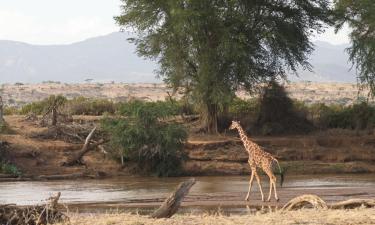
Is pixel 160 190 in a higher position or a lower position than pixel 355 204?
lower

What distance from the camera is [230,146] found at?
126 ft

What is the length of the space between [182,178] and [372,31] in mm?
16031

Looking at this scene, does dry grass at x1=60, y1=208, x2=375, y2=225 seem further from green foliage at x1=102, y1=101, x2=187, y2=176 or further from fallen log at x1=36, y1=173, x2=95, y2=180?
green foliage at x1=102, y1=101, x2=187, y2=176

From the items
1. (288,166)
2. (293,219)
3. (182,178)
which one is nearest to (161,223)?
(293,219)

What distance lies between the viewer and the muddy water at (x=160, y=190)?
2475cm

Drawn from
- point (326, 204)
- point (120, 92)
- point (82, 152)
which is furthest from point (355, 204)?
point (120, 92)

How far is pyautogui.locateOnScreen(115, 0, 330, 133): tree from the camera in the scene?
39.2 meters

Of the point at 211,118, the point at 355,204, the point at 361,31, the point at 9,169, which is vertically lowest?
the point at 9,169

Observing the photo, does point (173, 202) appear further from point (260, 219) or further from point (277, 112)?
point (277, 112)

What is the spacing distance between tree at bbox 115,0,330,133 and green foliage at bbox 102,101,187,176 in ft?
17.4

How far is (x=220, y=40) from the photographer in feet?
130

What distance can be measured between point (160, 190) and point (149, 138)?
5.62m

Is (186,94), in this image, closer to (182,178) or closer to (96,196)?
(182,178)

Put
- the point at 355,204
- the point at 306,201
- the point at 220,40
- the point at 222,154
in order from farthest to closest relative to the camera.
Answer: the point at 220,40, the point at 222,154, the point at 306,201, the point at 355,204
